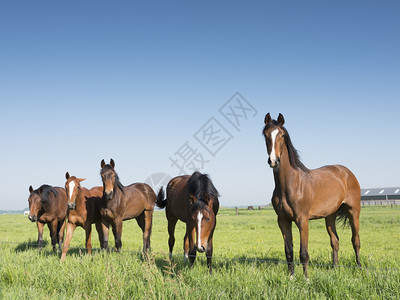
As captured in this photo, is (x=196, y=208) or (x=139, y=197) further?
(x=139, y=197)

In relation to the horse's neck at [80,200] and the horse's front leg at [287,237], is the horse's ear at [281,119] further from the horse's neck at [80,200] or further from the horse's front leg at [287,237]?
the horse's neck at [80,200]

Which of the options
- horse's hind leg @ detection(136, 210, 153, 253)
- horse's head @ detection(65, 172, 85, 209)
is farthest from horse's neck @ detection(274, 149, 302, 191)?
horse's hind leg @ detection(136, 210, 153, 253)

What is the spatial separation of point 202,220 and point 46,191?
7959 mm

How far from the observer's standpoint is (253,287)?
4828mm

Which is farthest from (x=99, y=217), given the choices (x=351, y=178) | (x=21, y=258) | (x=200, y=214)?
(x=351, y=178)

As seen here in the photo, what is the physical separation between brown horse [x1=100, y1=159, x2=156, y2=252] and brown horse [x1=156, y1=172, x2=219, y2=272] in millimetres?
1223

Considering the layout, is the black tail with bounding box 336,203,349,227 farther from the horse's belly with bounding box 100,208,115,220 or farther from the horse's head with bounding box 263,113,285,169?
the horse's belly with bounding box 100,208,115,220

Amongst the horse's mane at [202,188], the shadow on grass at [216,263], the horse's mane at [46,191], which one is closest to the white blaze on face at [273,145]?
the horse's mane at [202,188]

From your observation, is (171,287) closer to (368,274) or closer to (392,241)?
(368,274)

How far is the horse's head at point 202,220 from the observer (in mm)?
5855

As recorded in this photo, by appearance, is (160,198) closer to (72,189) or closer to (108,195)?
(108,195)

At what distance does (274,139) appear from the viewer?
5.78 meters

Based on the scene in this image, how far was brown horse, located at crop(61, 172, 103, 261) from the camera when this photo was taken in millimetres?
8570

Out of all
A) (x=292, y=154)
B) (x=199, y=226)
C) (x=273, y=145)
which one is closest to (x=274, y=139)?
(x=273, y=145)
